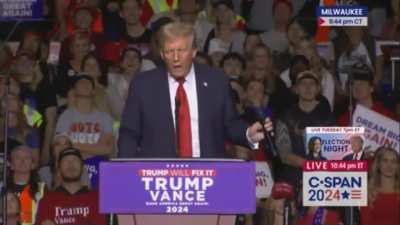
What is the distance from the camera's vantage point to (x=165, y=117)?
746cm

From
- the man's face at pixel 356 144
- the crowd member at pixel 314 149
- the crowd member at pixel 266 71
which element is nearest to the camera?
the man's face at pixel 356 144

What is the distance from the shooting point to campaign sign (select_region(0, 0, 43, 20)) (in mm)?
12766

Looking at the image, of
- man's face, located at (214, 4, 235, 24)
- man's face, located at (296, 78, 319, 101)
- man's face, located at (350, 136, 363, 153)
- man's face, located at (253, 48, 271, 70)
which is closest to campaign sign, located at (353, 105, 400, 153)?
man's face, located at (296, 78, 319, 101)

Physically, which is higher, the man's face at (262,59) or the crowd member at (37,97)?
the man's face at (262,59)

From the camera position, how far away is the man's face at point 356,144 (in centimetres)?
1048

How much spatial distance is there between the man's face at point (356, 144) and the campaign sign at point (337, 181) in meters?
0.15

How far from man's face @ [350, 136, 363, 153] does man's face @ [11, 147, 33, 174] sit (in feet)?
9.03

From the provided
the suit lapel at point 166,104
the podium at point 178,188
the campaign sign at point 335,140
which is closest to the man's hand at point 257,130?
the podium at point 178,188

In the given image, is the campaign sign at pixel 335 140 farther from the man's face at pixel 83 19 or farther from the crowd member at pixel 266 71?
the man's face at pixel 83 19

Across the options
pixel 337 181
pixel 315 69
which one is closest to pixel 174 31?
pixel 337 181

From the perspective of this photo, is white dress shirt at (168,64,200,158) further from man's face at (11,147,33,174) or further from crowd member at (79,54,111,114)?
crowd member at (79,54,111,114)

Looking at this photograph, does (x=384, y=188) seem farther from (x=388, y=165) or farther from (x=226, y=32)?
(x=226, y=32)

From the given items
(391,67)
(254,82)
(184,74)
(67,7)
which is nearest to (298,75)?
(254,82)

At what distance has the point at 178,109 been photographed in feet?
24.3
